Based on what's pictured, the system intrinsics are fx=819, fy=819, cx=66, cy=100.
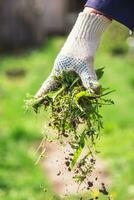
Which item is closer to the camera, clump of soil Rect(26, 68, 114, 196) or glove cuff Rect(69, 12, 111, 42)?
clump of soil Rect(26, 68, 114, 196)

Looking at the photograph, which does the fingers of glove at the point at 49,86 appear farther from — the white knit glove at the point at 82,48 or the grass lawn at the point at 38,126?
the grass lawn at the point at 38,126

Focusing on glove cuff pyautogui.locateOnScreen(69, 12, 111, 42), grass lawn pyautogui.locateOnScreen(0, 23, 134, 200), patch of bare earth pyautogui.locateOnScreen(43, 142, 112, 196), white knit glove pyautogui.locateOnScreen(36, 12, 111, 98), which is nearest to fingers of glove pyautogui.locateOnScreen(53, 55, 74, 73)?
white knit glove pyautogui.locateOnScreen(36, 12, 111, 98)

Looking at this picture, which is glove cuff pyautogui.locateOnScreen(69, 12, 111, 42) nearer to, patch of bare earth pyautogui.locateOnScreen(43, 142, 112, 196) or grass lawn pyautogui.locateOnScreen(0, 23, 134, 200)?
grass lawn pyautogui.locateOnScreen(0, 23, 134, 200)

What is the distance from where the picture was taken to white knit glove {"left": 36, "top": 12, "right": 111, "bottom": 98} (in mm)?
4598

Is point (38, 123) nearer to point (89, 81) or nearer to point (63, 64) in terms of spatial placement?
point (63, 64)

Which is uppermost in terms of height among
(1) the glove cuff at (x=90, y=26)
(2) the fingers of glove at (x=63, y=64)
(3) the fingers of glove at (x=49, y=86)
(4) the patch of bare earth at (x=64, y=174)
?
(4) the patch of bare earth at (x=64, y=174)

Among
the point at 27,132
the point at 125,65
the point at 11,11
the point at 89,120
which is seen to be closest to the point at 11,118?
the point at 27,132

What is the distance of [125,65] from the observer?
14961 mm

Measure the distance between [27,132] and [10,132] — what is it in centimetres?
20

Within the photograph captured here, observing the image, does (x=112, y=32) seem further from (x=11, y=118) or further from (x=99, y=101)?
(x=99, y=101)

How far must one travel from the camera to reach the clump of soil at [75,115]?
4.51 meters

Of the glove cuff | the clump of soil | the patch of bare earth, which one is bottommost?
the clump of soil

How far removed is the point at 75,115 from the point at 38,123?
5.51 meters

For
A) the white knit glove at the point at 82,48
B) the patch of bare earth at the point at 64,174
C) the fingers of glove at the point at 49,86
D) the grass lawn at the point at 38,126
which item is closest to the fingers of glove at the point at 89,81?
the white knit glove at the point at 82,48
